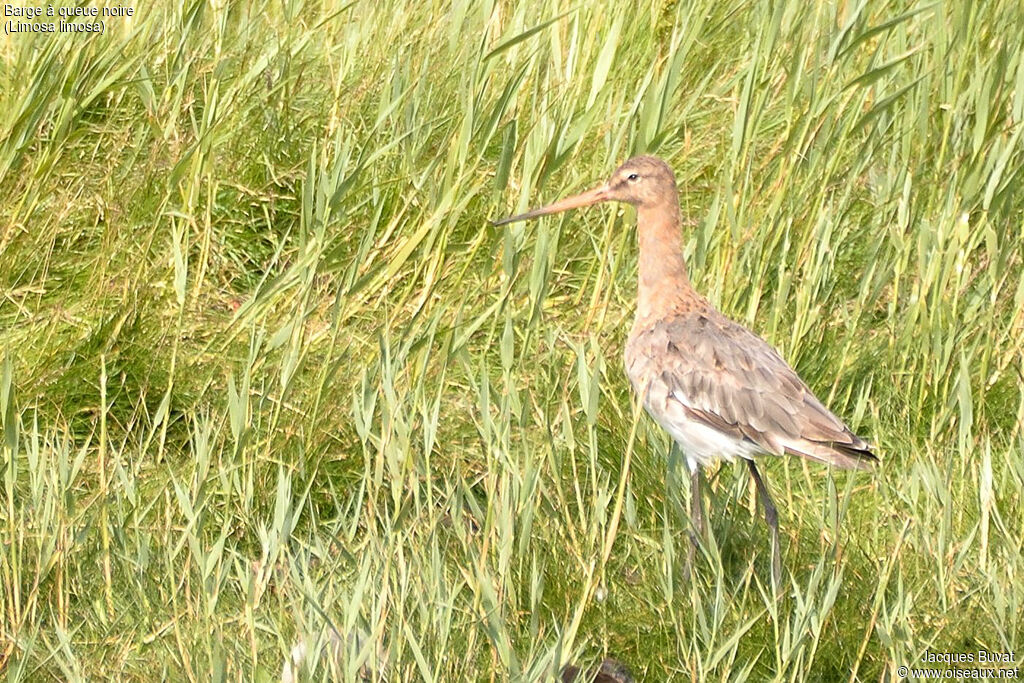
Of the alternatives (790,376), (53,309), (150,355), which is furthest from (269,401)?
(790,376)

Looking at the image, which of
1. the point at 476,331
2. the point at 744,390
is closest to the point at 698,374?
the point at 744,390

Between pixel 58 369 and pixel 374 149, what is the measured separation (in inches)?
53.1

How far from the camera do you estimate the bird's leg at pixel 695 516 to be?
3758 mm

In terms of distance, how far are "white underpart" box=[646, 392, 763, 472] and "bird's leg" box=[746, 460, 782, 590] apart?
70mm

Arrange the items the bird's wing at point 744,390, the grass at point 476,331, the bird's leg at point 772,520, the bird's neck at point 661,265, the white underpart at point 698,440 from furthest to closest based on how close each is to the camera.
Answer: the bird's neck at point 661,265, the white underpart at point 698,440, the bird's wing at point 744,390, the bird's leg at point 772,520, the grass at point 476,331

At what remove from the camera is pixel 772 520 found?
13.4 feet

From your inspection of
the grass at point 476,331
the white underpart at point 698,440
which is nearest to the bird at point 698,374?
the white underpart at point 698,440

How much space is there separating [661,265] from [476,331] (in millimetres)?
639

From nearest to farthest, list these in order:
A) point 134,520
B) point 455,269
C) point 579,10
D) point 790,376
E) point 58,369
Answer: point 134,520
point 790,376
point 58,369
point 455,269
point 579,10

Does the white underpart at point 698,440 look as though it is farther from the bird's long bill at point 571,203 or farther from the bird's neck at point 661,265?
the bird's long bill at point 571,203

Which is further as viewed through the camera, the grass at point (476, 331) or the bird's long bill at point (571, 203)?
the bird's long bill at point (571, 203)

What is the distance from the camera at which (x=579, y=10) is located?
18.3ft

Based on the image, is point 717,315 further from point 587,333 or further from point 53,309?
point 53,309

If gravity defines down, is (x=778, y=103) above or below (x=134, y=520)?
above
